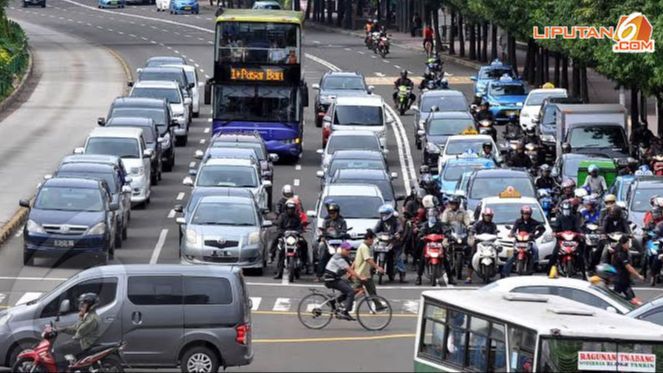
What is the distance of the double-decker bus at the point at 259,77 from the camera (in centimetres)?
5222

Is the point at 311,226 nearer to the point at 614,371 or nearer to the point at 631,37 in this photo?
the point at 631,37

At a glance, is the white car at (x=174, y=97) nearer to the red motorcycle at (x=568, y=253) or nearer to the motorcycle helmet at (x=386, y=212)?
the motorcycle helmet at (x=386, y=212)

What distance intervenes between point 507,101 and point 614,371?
4694 centimetres

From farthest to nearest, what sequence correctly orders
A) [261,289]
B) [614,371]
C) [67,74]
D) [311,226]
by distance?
[67,74] < [311,226] < [261,289] < [614,371]

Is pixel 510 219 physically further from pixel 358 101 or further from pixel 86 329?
pixel 358 101

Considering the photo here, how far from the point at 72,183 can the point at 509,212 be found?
8.62m

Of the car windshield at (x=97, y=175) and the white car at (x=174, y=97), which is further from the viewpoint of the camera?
the white car at (x=174, y=97)

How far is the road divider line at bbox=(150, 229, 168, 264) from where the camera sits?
124ft

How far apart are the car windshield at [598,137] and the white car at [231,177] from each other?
10.2 meters

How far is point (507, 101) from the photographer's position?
214 feet

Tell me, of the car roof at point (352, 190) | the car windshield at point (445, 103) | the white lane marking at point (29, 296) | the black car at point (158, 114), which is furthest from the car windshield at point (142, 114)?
the white lane marking at point (29, 296)

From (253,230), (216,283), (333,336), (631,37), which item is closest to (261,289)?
(253,230)

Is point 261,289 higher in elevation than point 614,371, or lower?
lower

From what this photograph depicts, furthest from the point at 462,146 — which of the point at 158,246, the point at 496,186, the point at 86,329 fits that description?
the point at 86,329
